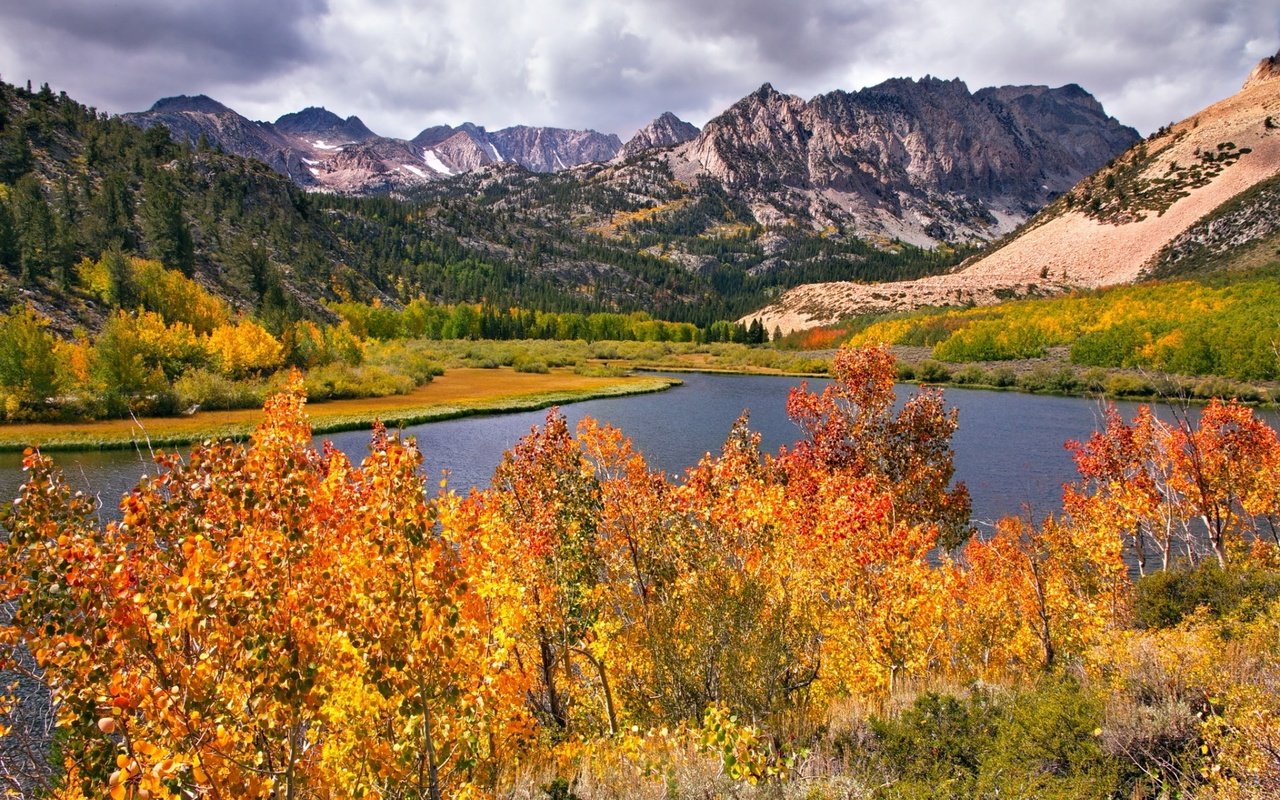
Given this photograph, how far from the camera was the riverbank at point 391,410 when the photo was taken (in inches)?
2313

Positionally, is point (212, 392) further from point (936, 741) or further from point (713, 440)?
point (936, 741)

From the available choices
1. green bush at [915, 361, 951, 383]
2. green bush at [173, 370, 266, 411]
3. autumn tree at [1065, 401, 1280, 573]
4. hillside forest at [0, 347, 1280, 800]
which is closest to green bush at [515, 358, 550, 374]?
green bush at [173, 370, 266, 411]

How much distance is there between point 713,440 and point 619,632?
Answer: 4660 centimetres

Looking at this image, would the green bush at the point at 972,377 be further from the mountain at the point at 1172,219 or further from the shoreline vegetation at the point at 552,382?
the mountain at the point at 1172,219

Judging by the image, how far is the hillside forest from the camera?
20.6 feet

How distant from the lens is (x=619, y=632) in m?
16.1

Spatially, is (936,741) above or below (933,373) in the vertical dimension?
below

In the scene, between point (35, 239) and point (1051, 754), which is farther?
point (35, 239)

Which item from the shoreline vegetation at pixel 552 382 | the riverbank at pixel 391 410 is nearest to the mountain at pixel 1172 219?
the shoreline vegetation at pixel 552 382

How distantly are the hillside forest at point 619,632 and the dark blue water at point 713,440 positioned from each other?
688 centimetres

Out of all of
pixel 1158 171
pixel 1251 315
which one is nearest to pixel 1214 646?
pixel 1251 315

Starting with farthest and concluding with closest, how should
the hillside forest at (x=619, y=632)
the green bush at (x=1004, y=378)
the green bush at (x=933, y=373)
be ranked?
the green bush at (x=933, y=373)
the green bush at (x=1004, y=378)
the hillside forest at (x=619, y=632)

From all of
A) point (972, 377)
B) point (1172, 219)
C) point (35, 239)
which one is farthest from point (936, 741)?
point (1172, 219)

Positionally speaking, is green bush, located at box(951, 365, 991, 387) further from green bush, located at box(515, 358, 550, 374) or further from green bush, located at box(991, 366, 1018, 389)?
green bush, located at box(515, 358, 550, 374)
